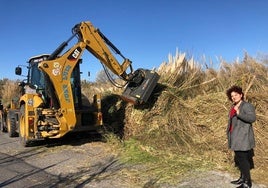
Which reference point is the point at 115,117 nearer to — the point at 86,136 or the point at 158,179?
the point at 86,136

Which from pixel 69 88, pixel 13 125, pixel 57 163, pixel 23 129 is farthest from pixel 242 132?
pixel 13 125

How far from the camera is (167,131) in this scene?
10.4 metres

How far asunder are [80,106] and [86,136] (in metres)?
1.37

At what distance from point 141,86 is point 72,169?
11.6 feet

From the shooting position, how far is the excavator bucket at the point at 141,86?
11.1 meters

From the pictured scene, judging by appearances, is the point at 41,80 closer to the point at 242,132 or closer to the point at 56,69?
the point at 56,69

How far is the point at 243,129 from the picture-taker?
22.1ft

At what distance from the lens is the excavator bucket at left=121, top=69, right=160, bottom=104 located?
1109 centimetres

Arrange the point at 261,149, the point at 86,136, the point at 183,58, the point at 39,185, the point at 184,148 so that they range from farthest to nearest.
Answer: the point at 86,136
the point at 183,58
the point at 184,148
the point at 261,149
the point at 39,185

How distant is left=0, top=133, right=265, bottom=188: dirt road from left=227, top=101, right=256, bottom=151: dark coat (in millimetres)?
747

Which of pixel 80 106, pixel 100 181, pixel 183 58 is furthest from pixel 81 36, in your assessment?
pixel 100 181

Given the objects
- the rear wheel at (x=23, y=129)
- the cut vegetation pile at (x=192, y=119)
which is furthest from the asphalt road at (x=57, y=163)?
the cut vegetation pile at (x=192, y=119)

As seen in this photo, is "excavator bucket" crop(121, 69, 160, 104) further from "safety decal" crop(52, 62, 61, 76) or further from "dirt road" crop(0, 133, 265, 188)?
"safety decal" crop(52, 62, 61, 76)

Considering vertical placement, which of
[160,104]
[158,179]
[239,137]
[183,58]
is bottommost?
[158,179]
